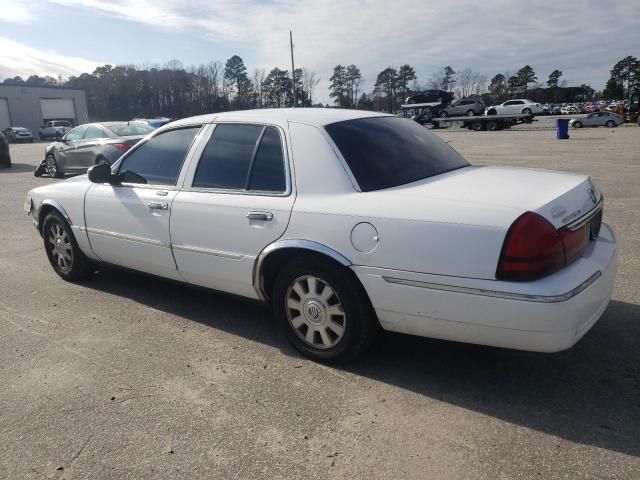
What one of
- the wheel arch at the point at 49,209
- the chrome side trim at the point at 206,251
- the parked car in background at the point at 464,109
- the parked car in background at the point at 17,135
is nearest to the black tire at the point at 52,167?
the wheel arch at the point at 49,209

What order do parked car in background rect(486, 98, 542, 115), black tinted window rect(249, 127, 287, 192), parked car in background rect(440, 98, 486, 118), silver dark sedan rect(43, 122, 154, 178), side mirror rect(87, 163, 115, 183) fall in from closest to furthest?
black tinted window rect(249, 127, 287, 192) < side mirror rect(87, 163, 115, 183) < silver dark sedan rect(43, 122, 154, 178) < parked car in background rect(486, 98, 542, 115) < parked car in background rect(440, 98, 486, 118)

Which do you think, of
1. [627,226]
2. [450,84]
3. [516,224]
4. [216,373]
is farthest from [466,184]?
[450,84]

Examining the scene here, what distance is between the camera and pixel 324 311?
3332mm

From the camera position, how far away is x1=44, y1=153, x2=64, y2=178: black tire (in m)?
15.0

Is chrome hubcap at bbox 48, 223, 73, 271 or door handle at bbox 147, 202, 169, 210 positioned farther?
chrome hubcap at bbox 48, 223, 73, 271

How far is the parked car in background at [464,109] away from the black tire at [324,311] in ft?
142

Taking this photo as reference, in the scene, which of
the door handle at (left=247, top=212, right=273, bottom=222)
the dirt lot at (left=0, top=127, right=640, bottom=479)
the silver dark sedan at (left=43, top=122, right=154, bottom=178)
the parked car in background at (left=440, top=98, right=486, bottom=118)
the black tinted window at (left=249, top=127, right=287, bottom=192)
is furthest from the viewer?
the parked car in background at (left=440, top=98, right=486, bottom=118)

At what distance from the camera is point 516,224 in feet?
8.68

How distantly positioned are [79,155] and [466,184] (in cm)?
1268

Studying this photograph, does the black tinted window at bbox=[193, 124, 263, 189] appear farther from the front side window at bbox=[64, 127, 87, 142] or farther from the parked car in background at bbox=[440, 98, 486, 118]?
the parked car in background at bbox=[440, 98, 486, 118]

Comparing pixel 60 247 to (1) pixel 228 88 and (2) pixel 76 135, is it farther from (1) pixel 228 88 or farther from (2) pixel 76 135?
(1) pixel 228 88

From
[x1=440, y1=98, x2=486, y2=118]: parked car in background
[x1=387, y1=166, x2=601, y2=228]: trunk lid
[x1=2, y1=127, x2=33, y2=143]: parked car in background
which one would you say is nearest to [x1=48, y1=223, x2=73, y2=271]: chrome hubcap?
[x1=387, y1=166, x2=601, y2=228]: trunk lid

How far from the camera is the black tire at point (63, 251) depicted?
5.13m

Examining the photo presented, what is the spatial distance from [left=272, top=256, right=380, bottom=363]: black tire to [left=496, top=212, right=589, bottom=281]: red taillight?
87 cm
